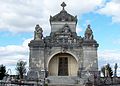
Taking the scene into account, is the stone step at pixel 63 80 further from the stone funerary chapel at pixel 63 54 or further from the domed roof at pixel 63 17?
the domed roof at pixel 63 17

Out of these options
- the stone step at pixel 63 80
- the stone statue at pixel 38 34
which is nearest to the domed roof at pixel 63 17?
the stone statue at pixel 38 34

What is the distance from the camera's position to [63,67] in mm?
37469

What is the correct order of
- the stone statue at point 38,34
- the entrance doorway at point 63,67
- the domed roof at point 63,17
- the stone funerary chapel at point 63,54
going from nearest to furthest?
1. the stone funerary chapel at point 63,54
2. the stone statue at point 38,34
3. the entrance doorway at point 63,67
4. the domed roof at point 63,17

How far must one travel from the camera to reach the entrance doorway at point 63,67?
37375mm

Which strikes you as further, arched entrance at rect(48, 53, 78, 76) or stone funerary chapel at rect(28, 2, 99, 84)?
arched entrance at rect(48, 53, 78, 76)

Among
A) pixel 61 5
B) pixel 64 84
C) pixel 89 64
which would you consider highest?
pixel 61 5

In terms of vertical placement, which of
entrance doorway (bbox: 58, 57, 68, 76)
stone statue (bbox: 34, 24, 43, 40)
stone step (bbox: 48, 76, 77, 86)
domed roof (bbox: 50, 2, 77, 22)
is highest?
Result: domed roof (bbox: 50, 2, 77, 22)

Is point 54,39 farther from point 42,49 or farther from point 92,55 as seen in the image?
point 92,55

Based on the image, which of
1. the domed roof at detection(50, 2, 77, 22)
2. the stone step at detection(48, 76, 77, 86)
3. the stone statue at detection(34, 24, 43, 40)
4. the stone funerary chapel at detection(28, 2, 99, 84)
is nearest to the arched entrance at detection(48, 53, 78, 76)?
the stone funerary chapel at detection(28, 2, 99, 84)

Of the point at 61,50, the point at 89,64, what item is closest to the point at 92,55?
the point at 89,64

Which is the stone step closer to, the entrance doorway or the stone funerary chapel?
the stone funerary chapel

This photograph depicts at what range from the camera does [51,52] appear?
3622 cm

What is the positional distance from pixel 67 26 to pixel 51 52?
390 cm

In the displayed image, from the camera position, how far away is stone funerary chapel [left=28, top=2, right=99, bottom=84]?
3566 cm
